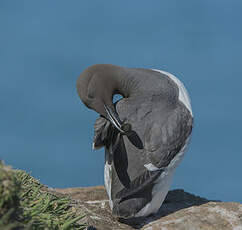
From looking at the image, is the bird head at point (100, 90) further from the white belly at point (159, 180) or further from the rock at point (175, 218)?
the rock at point (175, 218)

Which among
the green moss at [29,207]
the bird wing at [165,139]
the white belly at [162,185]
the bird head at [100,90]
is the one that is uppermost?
the bird head at [100,90]

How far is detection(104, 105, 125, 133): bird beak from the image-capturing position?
611cm

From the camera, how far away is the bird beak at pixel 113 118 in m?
6.11

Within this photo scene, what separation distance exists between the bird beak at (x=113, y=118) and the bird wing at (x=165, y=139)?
48cm

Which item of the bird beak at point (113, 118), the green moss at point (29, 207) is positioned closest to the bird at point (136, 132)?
the bird beak at point (113, 118)

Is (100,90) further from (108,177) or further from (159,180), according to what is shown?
(159,180)

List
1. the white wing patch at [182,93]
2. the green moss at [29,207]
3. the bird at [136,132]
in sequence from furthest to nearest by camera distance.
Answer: the white wing patch at [182,93] → the bird at [136,132] → the green moss at [29,207]

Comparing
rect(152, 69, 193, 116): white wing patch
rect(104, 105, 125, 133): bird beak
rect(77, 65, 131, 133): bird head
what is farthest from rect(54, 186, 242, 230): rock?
rect(152, 69, 193, 116): white wing patch

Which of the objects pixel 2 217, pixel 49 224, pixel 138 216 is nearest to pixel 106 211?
pixel 138 216

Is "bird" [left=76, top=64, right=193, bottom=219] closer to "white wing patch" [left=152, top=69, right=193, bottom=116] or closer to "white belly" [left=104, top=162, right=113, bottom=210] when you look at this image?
"white belly" [left=104, top=162, right=113, bottom=210]

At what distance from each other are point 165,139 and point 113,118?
788mm

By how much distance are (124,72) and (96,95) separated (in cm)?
64

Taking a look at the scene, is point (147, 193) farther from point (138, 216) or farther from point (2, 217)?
point (2, 217)

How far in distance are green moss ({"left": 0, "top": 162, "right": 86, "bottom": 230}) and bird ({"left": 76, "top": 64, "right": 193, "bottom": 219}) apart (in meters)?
0.80
